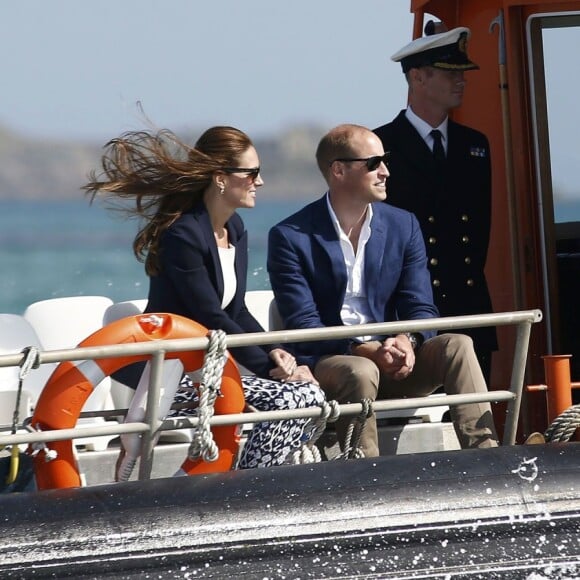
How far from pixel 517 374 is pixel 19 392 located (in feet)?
5.06

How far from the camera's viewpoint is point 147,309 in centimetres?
477

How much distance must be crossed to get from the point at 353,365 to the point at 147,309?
0.77 meters

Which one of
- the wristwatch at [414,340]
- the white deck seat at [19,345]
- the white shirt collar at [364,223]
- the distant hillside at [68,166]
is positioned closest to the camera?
the wristwatch at [414,340]

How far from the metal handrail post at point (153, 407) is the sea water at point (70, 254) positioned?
3090 centimetres

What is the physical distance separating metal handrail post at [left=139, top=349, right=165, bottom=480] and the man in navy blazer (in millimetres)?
840

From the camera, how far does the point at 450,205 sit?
5.74 meters

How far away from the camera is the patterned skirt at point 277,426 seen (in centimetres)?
434

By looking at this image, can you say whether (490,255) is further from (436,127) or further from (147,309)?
(147,309)

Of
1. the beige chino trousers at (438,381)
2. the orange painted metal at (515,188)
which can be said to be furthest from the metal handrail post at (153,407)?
the orange painted metal at (515,188)

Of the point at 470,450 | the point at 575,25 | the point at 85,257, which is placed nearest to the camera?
the point at 470,450

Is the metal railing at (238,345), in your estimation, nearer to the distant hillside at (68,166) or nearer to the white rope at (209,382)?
the white rope at (209,382)

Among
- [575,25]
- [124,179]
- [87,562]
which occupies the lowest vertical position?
[87,562]

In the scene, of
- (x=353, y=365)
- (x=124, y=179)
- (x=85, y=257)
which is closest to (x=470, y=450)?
(x=353, y=365)

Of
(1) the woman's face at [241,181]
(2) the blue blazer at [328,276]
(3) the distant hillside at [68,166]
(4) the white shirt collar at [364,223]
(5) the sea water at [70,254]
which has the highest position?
(1) the woman's face at [241,181]
